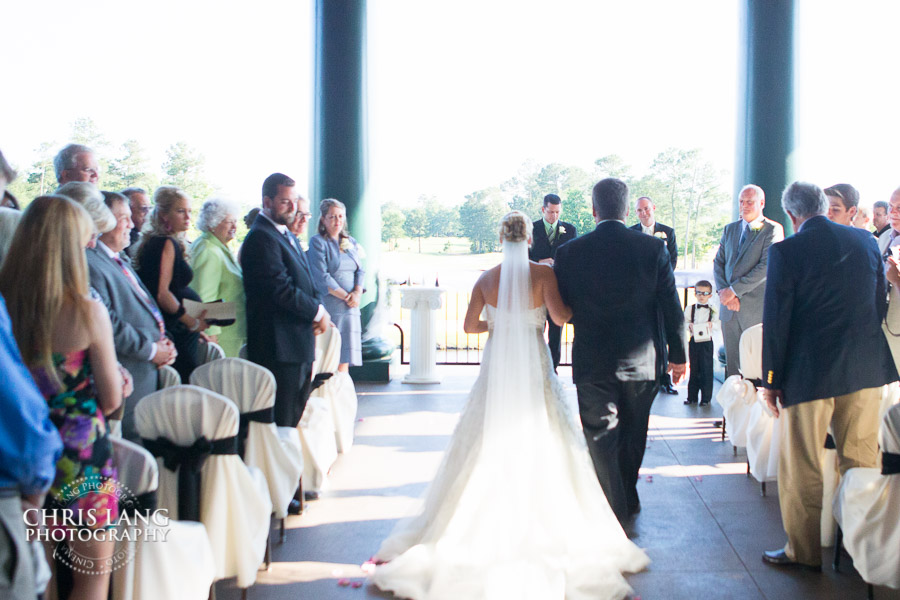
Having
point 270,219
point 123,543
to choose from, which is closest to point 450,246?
point 270,219

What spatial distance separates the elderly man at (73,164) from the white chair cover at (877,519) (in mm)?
3904

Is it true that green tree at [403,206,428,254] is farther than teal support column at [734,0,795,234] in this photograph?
Yes

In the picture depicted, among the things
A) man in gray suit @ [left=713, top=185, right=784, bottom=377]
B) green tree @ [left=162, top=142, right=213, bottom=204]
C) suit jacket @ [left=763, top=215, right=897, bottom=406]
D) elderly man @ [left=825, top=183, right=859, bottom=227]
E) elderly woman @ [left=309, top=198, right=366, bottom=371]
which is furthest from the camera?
green tree @ [left=162, top=142, right=213, bottom=204]

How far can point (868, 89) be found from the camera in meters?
9.45

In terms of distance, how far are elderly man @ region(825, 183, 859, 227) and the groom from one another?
100cm

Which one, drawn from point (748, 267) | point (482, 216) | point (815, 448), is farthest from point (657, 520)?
point (482, 216)

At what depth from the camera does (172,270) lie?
3957 mm

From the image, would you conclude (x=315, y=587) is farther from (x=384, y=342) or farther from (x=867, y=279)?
(x=384, y=342)

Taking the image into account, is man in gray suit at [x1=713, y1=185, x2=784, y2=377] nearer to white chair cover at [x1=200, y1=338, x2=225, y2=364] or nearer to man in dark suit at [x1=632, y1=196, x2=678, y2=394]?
man in dark suit at [x1=632, y1=196, x2=678, y2=394]

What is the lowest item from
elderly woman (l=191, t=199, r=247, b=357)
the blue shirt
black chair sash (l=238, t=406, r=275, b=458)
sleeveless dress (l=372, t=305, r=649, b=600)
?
sleeveless dress (l=372, t=305, r=649, b=600)

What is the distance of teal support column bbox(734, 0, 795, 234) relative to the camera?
24.4ft

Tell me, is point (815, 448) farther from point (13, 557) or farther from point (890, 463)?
point (13, 557)

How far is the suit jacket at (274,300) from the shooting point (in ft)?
13.0

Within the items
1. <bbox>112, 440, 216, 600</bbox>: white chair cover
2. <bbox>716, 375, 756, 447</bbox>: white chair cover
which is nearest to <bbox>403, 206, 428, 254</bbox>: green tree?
<bbox>716, 375, 756, 447</bbox>: white chair cover
